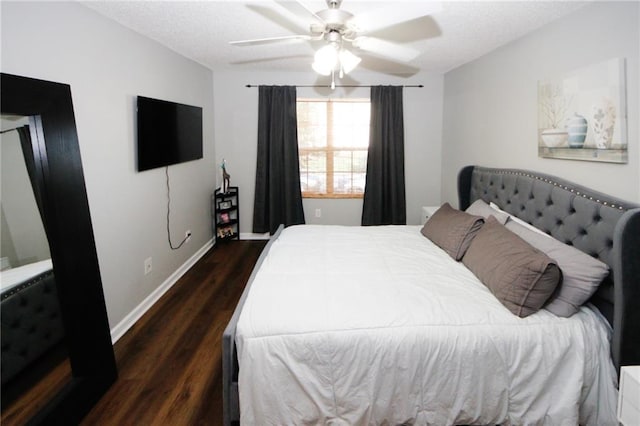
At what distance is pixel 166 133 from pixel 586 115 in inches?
130

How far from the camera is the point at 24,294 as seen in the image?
5.91 feet

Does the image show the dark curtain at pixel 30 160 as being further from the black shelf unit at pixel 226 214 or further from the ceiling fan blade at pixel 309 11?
the black shelf unit at pixel 226 214

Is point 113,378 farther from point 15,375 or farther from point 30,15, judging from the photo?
point 30,15

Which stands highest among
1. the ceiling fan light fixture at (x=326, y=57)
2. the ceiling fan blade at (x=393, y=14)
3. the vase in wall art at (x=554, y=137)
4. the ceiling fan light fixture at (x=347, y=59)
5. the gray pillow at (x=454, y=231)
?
the ceiling fan blade at (x=393, y=14)

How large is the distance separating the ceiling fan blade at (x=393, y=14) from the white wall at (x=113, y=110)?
168cm

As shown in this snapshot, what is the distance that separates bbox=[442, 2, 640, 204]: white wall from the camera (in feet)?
6.97

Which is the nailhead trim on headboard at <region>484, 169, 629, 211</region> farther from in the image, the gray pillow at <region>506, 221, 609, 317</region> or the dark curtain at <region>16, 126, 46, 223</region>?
the dark curtain at <region>16, 126, 46, 223</region>

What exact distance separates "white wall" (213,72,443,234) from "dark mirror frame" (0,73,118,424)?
10.3 ft

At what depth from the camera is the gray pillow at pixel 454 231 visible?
2.75 metres

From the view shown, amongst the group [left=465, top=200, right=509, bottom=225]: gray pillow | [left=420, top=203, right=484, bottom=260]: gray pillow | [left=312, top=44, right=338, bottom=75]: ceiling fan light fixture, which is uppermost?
[left=312, top=44, right=338, bottom=75]: ceiling fan light fixture

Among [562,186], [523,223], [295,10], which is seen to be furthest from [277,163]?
[562,186]

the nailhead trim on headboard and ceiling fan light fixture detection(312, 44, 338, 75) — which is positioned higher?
ceiling fan light fixture detection(312, 44, 338, 75)

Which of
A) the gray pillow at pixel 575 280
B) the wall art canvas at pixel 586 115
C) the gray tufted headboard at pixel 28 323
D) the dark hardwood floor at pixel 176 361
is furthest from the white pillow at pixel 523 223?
the gray tufted headboard at pixel 28 323

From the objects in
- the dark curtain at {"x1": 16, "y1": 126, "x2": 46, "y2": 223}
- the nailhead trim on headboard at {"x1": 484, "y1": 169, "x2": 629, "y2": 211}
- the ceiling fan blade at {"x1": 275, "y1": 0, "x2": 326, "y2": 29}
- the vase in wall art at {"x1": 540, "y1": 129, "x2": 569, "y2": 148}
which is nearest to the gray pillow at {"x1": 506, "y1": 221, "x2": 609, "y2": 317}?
the nailhead trim on headboard at {"x1": 484, "y1": 169, "x2": 629, "y2": 211}
